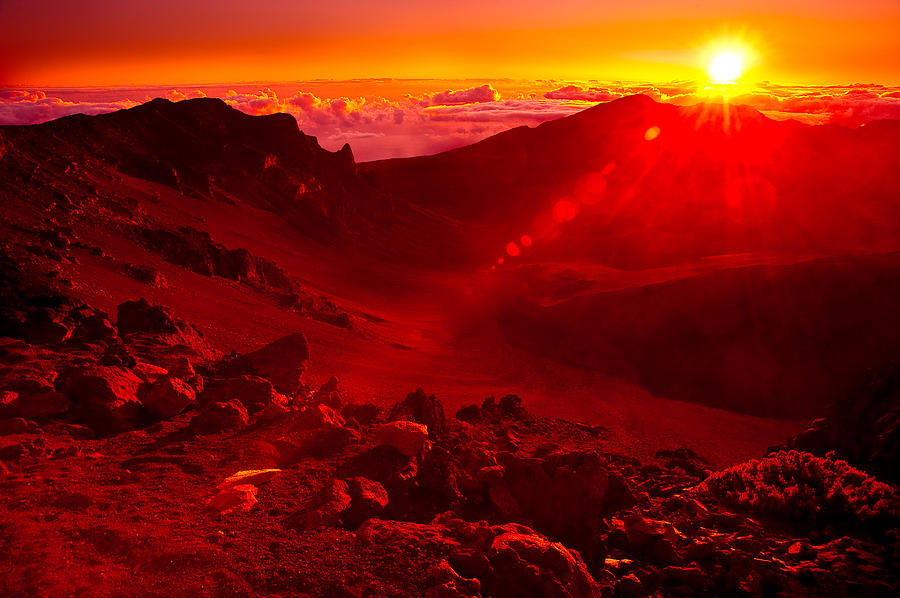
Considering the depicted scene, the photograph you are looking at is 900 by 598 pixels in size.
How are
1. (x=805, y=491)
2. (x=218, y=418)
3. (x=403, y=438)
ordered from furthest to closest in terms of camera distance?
(x=218, y=418)
(x=403, y=438)
(x=805, y=491)

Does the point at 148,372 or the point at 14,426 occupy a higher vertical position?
the point at 14,426

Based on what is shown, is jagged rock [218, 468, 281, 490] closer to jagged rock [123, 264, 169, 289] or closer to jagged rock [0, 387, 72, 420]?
Result: jagged rock [0, 387, 72, 420]

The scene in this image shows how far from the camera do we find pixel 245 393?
1169 cm

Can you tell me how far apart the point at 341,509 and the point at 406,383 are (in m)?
14.1

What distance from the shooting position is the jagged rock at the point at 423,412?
13250mm

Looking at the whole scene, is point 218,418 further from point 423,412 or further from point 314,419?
point 423,412

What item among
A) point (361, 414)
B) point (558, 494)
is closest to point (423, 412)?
point (361, 414)

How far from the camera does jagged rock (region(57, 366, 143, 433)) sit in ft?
31.4

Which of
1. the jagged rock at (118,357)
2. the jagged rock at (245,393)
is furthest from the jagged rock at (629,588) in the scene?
the jagged rock at (118,357)

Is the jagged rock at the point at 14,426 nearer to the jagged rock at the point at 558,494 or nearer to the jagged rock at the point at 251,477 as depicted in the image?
the jagged rock at the point at 251,477

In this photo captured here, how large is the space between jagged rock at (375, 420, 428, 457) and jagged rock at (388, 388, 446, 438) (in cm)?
343

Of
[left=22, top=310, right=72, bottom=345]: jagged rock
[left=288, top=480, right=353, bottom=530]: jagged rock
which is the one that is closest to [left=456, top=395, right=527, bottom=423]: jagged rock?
[left=288, top=480, right=353, bottom=530]: jagged rock

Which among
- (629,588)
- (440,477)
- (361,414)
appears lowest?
(361,414)

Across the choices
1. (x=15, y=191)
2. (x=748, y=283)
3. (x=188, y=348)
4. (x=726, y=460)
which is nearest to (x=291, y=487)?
(x=188, y=348)
